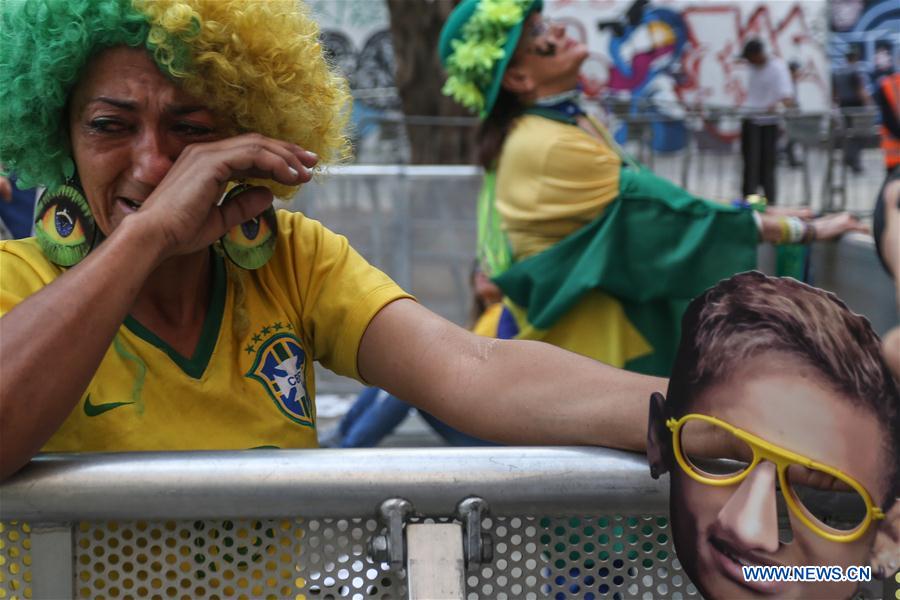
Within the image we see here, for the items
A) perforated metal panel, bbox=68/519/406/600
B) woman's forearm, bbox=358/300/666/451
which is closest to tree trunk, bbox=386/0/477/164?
woman's forearm, bbox=358/300/666/451

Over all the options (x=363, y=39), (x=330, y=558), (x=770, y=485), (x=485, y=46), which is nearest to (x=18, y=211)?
(x=485, y=46)

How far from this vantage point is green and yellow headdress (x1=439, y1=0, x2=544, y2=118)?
4.34 m

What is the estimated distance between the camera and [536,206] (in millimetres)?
4133

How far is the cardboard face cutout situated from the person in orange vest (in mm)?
2785

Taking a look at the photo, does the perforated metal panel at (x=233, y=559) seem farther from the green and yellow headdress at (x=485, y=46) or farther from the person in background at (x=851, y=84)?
the person in background at (x=851, y=84)

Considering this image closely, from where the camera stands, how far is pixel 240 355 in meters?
1.89

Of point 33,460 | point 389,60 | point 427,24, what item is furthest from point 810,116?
point 389,60

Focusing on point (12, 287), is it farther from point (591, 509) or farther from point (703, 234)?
point (703, 234)

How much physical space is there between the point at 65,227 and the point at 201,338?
280 millimetres

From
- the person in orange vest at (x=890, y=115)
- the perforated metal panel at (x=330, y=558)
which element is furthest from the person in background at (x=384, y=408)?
the perforated metal panel at (x=330, y=558)

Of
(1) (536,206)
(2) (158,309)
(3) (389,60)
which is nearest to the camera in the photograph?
(2) (158,309)

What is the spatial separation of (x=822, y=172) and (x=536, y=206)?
4949 mm

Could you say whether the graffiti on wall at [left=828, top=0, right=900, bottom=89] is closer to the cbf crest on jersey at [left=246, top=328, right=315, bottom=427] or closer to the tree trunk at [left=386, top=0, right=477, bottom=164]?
the tree trunk at [left=386, top=0, right=477, bottom=164]

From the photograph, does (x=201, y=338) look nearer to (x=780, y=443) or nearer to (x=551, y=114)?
(x=780, y=443)
